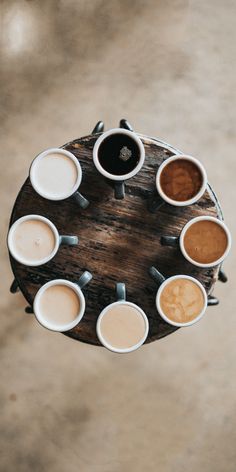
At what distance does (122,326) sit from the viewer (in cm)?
173

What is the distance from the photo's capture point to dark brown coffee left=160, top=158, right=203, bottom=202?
168 cm

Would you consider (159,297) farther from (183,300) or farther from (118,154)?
(118,154)

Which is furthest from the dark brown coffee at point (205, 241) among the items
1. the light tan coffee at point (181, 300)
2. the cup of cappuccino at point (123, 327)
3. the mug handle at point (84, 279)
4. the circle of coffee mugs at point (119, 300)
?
the mug handle at point (84, 279)

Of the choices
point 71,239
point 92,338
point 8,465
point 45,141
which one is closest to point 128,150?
point 71,239

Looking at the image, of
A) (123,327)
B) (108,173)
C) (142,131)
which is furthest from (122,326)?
(142,131)

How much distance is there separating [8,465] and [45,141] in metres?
1.95

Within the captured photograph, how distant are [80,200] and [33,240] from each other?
253 millimetres

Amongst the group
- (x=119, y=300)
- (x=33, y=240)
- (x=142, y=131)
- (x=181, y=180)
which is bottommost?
(x=119, y=300)

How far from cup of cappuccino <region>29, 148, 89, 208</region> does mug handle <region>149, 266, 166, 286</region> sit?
456mm

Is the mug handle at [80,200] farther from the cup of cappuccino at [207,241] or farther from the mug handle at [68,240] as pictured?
the cup of cappuccino at [207,241]

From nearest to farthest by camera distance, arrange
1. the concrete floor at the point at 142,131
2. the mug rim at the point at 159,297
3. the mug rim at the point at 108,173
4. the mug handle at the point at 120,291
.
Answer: the mug rim at the point at 108,173 → the mug rim at the point at 159,297 → the mug handle at the point at 120,291 → the concrete floor at the point at 142,131

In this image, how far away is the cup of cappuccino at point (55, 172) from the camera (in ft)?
5.57

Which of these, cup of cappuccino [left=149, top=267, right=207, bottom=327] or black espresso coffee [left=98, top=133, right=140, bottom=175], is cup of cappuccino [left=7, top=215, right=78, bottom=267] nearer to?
black espresso coffee [left=98, top=133, right=140, bottom=175]

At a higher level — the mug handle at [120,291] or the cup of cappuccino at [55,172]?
the cup of cappuccino at [55,172]
